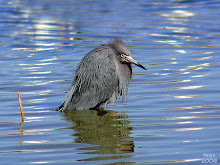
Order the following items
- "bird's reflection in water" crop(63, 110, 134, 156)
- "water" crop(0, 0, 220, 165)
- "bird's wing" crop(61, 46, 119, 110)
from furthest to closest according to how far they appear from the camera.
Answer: "bird's wing" crop(61, 46, 119, 110), "bird's reflection in water" crop(63, 110, 134, 156), "water" crop(0, 0, 220, 165)

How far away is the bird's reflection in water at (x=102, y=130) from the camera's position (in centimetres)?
591

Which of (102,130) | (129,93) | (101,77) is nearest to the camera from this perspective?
(102,130)

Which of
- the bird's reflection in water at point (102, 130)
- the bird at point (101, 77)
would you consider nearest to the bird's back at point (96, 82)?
the bird at point (101, 77)

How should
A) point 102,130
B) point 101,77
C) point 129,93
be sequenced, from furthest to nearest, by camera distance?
point 129,93 → point 101,77 → point 102,130

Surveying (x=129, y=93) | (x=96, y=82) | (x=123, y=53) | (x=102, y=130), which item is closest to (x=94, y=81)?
(x=96, y=82)

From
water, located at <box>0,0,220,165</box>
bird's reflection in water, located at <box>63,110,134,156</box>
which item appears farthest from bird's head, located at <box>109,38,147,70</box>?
bird's reflection in water, located at <box>63,110,134,156</box>

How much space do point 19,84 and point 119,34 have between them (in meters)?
5.17

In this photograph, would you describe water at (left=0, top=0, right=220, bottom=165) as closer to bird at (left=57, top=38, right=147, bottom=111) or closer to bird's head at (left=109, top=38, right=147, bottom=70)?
bird at (left=57, top=38, right=147, bottom=111)

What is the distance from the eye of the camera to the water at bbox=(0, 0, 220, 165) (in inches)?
228

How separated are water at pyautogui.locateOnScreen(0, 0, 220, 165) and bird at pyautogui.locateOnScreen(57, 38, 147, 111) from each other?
0.18 meters

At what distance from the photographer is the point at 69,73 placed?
386 inches

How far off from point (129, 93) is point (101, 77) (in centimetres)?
100

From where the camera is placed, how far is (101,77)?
752 cm

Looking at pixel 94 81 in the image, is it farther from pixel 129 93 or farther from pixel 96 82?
pixel 129 93
